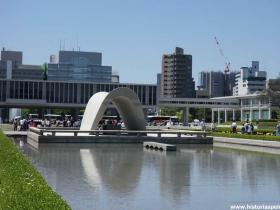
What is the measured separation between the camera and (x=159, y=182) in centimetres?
1434

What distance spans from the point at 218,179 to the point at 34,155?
1083 cm

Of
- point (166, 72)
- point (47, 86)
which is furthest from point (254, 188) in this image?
point (166, 72)

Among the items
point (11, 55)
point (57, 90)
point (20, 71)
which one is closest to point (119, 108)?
point (57, 90)

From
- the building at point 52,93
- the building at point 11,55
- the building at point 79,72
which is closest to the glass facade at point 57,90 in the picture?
the building at point 52,93

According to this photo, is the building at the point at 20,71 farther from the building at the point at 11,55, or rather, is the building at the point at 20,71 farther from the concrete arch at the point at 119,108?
the concrete arch at the point at 119,108

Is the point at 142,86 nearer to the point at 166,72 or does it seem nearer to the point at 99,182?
the point at 166,72

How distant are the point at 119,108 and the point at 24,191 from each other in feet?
101

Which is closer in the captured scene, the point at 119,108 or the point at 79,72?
the point at 119,108

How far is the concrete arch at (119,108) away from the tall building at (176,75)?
5082 inches

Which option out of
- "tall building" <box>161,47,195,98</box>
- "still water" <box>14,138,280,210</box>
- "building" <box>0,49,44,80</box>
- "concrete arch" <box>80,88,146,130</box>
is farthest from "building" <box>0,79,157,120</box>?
"still water" <box>14,138,280,210</box>

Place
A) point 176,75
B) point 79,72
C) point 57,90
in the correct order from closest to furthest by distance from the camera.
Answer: point 57,90 < point 79,72 < point 176,75

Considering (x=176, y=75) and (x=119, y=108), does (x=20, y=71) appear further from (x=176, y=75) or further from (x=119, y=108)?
(x=119, y=108)

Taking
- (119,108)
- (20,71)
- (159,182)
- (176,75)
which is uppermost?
(176,75)

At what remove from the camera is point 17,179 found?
390 inches
